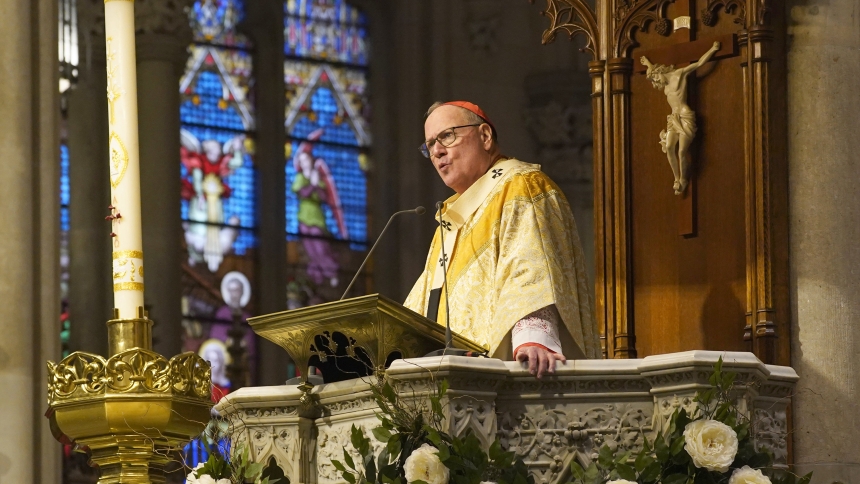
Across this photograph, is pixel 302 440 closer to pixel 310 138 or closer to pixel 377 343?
pixel 377 343

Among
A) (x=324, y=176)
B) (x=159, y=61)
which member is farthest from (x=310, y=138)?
(x=159, y=61)

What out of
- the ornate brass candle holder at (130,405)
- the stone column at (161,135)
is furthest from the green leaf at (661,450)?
the stone column at (161,135)

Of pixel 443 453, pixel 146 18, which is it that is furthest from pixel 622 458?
pixel 146 18

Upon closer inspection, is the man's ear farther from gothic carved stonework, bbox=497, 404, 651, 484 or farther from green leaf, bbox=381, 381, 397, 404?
green leaf, bbox=381, 381, 397, 404

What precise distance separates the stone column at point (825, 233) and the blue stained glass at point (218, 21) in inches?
303

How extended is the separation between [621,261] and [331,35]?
25.0ft

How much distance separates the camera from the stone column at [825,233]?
7.82 m

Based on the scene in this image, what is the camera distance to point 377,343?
501cm

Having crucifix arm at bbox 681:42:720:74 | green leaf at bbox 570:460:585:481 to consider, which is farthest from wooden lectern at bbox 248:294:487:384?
crucifix arm at bbox 681:42:720:74

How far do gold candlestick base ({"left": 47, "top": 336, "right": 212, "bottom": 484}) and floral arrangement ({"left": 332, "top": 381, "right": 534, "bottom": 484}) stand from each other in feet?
1.43

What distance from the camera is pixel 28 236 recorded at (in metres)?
8.56

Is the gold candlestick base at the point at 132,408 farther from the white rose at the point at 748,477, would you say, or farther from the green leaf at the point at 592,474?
the white rose at the point at 748,477

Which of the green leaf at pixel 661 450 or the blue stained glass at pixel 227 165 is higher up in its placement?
the blue stained glass at pixel 227 165

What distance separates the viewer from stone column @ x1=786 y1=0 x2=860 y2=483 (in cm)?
782
